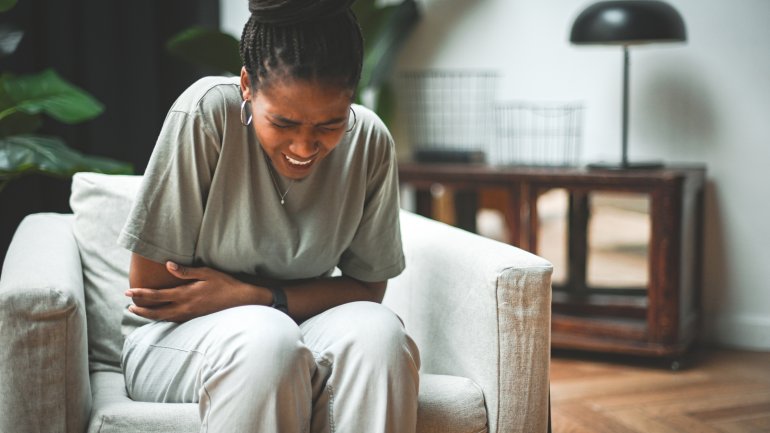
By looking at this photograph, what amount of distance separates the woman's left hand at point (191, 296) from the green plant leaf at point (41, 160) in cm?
80

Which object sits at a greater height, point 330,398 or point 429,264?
point 429,264

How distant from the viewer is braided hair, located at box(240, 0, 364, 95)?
1061 millimetres

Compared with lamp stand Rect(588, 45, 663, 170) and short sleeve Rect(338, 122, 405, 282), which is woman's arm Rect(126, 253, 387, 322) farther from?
lamp stand Rect(588, 45, 663, 170)

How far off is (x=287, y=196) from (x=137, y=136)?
161 cm

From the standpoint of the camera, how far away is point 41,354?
1.07 meters

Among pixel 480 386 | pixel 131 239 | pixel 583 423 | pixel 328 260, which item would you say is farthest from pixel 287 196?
pixel 583 423

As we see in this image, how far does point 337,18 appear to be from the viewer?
1098 mm

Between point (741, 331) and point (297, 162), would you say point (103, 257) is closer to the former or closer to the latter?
point (297, 162)

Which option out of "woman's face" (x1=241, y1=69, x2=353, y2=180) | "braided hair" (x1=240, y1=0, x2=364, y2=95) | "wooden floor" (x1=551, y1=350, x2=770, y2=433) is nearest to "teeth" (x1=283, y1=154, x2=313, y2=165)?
"woman's face" (x1=241, y1=69, x2=353, y2=180)

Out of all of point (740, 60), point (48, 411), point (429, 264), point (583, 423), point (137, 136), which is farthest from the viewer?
point (137, 136)

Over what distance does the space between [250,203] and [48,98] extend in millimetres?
1084

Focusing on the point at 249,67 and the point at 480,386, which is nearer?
the point at 249,67

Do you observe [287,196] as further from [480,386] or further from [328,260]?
[480,386]

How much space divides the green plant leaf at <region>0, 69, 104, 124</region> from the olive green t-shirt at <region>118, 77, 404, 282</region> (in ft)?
3.16
